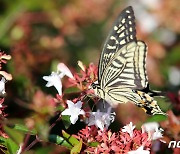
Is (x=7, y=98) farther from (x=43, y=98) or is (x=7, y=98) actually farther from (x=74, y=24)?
(x=74, y=24)

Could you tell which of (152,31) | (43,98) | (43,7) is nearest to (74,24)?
(43,7)

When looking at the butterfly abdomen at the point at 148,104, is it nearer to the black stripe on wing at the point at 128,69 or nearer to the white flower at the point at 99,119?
the black stripe on wing at the point at 128,69

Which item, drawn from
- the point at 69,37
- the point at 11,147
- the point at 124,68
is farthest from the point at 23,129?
the point at 69,37

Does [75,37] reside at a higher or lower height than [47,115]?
higher

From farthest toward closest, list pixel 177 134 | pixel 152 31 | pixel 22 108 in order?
→ pixel 152 31
pixel 22 108
pixel 177 134

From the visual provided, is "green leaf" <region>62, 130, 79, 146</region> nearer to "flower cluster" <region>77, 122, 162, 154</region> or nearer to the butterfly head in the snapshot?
"flower cluster" <region>77, 122, 162, 154</region>

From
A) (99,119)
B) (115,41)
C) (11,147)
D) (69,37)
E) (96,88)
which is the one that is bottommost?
(11,147)

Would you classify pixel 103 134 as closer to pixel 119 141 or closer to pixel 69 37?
pixel 119 141
